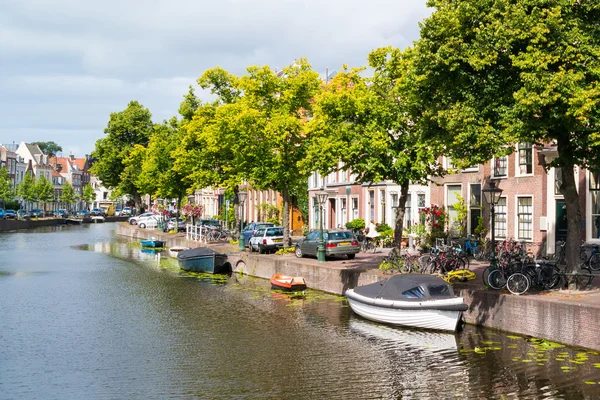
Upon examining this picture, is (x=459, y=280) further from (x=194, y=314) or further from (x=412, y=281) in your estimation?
(x=194, y=314)

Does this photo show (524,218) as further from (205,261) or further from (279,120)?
(205,261)

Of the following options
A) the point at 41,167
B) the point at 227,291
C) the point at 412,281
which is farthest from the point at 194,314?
the point at 41,167

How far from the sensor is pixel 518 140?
65.0 ft

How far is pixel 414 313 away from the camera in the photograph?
22.4 metres

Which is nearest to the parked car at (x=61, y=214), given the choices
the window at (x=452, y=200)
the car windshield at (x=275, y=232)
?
the car windshield at (x=275, y=232)

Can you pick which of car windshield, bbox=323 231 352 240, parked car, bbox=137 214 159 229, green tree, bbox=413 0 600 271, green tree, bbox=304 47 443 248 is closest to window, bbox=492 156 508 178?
green tree, bbox=304 47 443 248

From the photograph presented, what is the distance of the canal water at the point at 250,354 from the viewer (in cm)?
1606

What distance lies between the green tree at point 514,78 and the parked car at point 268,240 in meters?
21.2

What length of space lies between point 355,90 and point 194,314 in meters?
11.2

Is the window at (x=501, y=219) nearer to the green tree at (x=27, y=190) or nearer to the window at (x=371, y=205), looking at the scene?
the window at (x=371, y=205)

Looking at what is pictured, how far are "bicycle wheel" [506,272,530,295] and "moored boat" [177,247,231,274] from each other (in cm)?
2291

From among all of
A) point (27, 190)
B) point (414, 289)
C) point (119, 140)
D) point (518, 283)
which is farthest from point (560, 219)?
point (27, 190)

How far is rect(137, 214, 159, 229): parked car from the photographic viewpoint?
3401 inches

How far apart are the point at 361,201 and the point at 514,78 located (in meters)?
29.3
